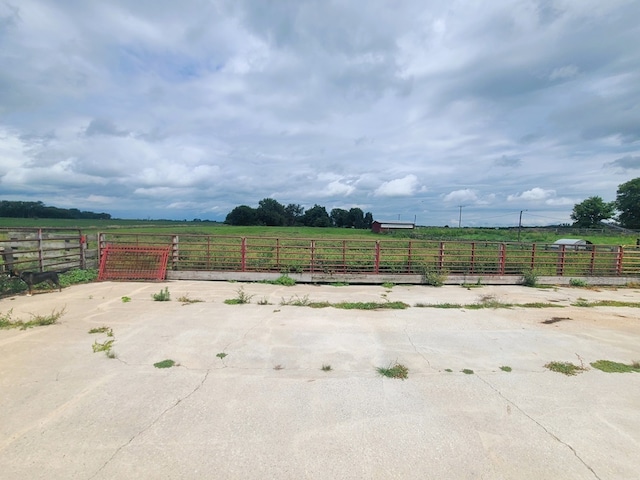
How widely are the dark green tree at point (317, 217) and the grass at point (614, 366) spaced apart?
103 metres

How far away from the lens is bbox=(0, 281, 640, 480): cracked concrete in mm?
2664

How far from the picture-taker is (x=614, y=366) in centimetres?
477

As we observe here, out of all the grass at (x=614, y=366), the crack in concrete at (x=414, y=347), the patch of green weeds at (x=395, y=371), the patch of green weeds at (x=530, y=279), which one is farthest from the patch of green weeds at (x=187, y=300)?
the patch of green weeds at (x=530, y=279)

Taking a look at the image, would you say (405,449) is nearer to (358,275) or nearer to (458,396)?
(458,396)

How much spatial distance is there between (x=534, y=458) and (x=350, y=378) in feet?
6.62

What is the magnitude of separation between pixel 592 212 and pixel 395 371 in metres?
93.8

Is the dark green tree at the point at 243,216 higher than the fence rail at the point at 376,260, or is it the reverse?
the dark green tree at the point at 243,216

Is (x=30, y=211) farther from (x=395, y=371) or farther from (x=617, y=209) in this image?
(x=617, y=209)

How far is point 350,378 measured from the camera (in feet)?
13.9

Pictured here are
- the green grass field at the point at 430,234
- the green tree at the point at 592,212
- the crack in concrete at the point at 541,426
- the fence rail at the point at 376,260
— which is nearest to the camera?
the crack in concrete at the point at 541,426

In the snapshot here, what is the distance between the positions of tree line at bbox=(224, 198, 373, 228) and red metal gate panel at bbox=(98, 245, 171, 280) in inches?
3529

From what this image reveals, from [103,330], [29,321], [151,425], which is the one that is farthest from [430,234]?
[151,425]

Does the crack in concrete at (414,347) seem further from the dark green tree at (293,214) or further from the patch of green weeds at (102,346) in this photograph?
the dark green tree at (293,214)

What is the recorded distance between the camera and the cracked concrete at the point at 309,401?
266 centimetres
